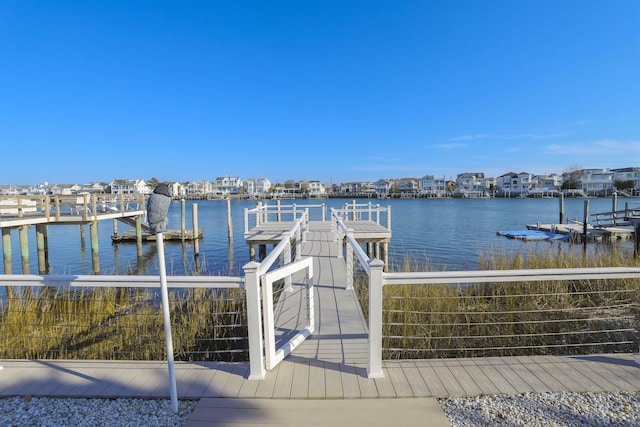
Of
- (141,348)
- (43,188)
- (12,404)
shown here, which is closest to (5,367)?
(12,404)

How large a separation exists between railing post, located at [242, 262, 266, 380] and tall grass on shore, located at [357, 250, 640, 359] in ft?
4.79

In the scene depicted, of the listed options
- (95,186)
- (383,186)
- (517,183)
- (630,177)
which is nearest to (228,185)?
(95,186)

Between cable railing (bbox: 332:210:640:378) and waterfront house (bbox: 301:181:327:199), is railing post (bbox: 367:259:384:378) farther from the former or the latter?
waterfront house (bbox: 301:181:327:199)

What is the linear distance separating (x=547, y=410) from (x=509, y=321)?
3.23 meters

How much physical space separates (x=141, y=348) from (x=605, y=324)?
292 inches

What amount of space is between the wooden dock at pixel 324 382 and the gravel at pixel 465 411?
93 mm

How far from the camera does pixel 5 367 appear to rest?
354 centimetres

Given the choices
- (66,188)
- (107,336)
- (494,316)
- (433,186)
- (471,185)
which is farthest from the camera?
(433,186)

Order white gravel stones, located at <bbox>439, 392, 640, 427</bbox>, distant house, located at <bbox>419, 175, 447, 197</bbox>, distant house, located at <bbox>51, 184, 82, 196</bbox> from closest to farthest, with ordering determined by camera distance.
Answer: white gravel stones, located at <bbox>439, 392, 640, 427</bbox>, distant house, located at <bbox>51, 184, 82, 196</bbox>, distant house, located at <bbox>419, 175, 447, 197</bbox>

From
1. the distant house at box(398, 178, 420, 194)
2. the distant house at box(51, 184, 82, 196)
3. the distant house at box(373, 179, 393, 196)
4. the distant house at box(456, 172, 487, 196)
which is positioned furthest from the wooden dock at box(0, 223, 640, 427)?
the distant house at box(51, 184, 82, 196)

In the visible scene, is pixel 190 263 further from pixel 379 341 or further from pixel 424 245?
pixel 379 341

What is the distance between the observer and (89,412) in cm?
282

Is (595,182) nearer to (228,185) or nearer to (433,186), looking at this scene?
(433,186)

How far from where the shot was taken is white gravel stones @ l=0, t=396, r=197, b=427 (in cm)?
267
